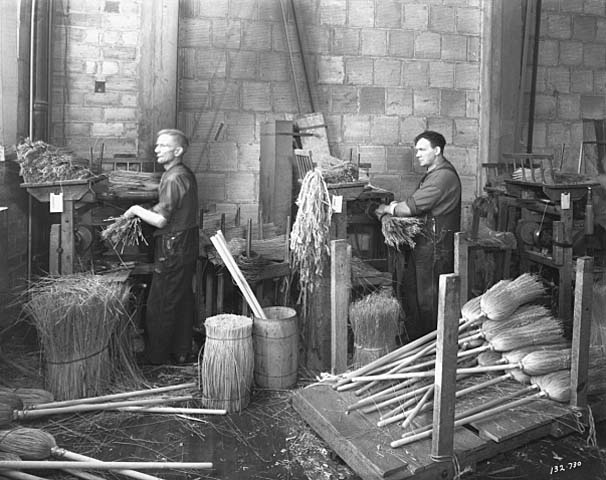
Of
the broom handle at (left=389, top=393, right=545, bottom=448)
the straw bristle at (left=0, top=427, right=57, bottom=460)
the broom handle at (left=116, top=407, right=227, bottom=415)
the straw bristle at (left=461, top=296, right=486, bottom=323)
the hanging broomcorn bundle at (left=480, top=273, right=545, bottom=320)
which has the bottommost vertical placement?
the broom handle at (left=116, top=407, right=227, bottom=415)

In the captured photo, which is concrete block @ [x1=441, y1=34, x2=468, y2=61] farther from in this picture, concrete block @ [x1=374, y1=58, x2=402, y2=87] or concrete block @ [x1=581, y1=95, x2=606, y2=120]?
concrete block @ [x1=581, y1=95, x2=606, y2=120]

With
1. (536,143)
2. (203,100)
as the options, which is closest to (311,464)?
(203,100)

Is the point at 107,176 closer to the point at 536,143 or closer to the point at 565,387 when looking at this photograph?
the point at 565,387

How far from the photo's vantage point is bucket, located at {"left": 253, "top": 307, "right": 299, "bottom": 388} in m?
4.89

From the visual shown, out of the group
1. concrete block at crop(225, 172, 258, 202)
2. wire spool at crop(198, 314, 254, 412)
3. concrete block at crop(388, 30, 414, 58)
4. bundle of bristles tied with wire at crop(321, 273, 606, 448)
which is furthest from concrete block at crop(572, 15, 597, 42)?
wire spool at crop(198, 314, 254, 412)

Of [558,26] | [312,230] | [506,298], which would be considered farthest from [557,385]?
[558,26]

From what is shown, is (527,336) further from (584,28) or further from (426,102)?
(584,28)

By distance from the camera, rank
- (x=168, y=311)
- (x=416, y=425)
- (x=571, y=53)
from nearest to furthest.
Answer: (x=416, y=425) < (x=168, y=311) < (x=571, y=53)

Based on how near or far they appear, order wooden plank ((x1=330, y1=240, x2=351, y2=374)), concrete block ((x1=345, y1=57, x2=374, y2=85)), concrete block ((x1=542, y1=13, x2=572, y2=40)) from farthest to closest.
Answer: concrete block ((x1=542, y1=13, x2=572, y2=40)), concrete block ((x1=345, y1=57, x2=374, y2=85)), wooden plank ((x1=330, y1=240, x2=351, y2=374))

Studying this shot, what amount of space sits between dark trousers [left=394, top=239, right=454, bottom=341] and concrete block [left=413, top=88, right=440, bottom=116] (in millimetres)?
2300

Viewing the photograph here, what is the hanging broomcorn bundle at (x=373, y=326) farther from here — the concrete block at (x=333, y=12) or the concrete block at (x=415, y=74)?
the concrete block at (x=333, y=12)

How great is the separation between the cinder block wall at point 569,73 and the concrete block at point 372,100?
6.76 feet

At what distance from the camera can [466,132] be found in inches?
314

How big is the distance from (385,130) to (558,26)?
8.58ft
